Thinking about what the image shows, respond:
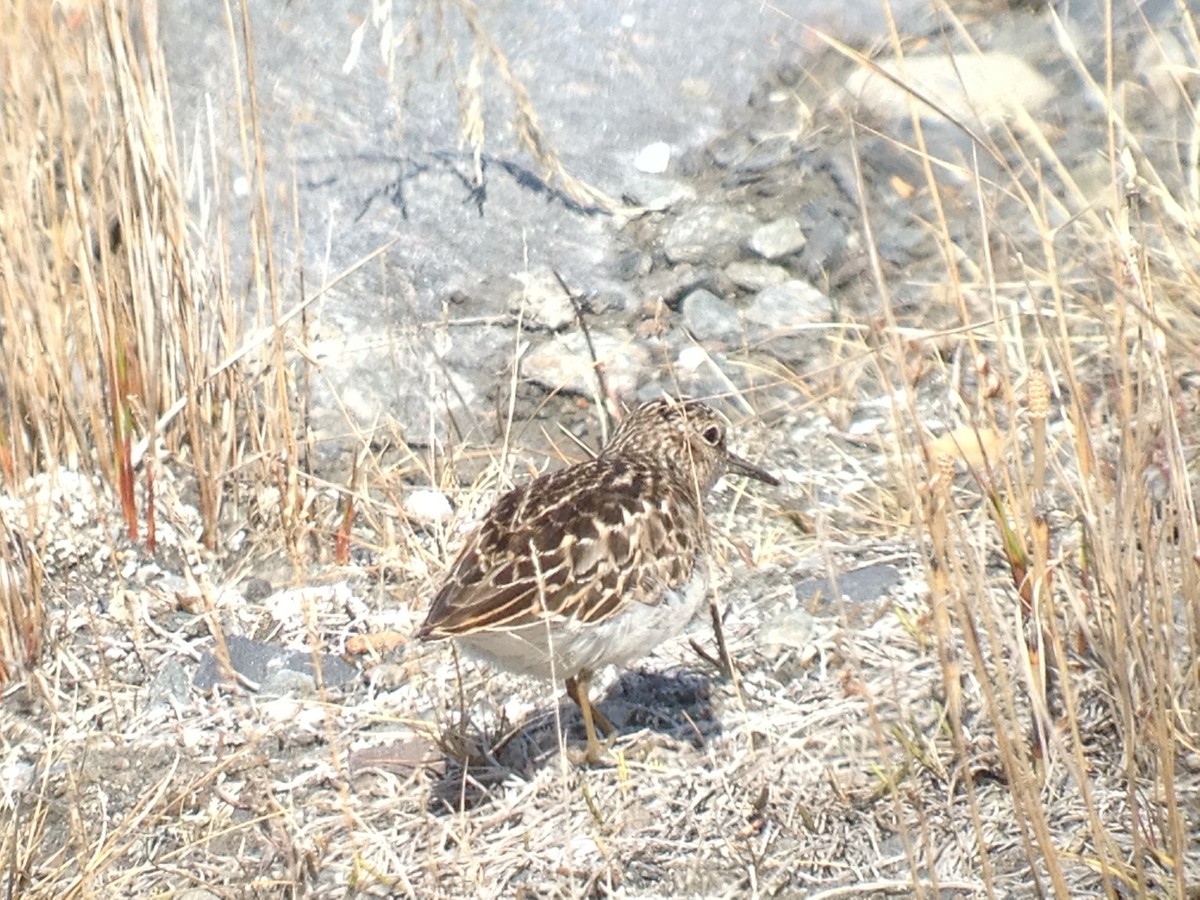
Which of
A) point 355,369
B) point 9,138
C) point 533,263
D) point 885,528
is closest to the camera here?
point 9,138

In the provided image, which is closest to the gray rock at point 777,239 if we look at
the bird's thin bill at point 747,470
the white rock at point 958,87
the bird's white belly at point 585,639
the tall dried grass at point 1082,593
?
the white rock at point 958,87

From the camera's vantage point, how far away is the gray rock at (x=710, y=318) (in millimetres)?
6715

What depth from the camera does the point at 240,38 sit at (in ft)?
24.5

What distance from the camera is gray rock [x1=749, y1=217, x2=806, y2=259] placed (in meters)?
6.98

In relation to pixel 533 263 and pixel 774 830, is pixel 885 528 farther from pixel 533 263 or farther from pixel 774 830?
pixel 533 263

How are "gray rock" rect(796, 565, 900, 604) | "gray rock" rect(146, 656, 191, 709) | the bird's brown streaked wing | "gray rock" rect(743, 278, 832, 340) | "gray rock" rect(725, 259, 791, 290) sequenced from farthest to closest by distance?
"gray rock" rect(725, 259, 791, 290) → "gray rock" rect(743, 278, 832, 340) → "gray rock" rect(796, 565, 900, 604) → "gray rock" rect(146, 656, 191, 709) → the bird's brown streaked wing

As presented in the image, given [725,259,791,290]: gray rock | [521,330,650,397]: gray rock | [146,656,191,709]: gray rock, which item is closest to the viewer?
[146,656,191,709]: gray rock

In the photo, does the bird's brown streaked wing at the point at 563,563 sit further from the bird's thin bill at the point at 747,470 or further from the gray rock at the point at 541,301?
the gray rock at the point at 541,301

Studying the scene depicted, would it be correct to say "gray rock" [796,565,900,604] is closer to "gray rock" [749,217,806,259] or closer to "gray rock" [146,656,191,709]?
"gray rock" [146,656,191,709]

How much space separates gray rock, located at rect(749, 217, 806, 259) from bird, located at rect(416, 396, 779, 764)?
89.2 inches

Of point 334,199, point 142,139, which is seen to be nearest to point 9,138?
point 142,139

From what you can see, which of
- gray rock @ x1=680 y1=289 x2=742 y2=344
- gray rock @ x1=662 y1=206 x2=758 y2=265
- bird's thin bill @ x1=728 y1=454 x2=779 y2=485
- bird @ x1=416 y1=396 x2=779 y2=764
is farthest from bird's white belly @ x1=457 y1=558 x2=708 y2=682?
gray rock @ x1=662 y1=206 x2=758 y2=265

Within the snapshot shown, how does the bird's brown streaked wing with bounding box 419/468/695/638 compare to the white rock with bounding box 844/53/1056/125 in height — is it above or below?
below

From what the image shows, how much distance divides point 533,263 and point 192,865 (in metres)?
3.42
